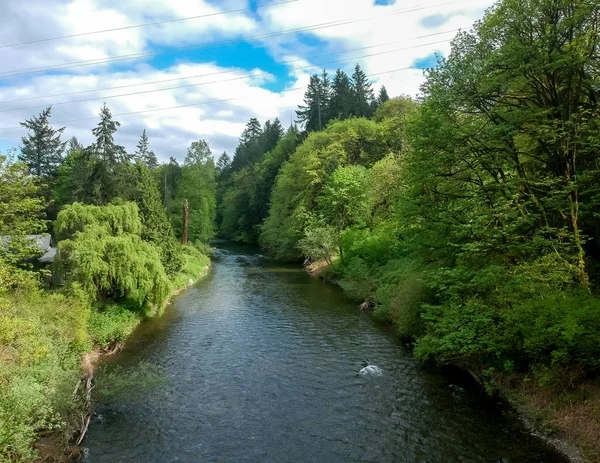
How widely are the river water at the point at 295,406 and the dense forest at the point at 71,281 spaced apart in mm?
1509

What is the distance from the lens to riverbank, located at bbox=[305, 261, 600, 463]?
10.0 meters

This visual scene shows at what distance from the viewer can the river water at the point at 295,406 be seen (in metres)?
10.7

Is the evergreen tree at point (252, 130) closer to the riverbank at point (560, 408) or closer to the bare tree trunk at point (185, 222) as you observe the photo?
the bare tree trunk at point (185, 222)

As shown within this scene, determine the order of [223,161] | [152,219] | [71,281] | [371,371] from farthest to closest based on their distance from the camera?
[223,161], [152,219], [71,281], [371,371]

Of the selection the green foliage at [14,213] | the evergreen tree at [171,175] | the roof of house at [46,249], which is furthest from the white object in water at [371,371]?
the evergreen tree at [171,175]

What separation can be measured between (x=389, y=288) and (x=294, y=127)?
56.6 m

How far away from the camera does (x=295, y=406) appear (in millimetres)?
13227

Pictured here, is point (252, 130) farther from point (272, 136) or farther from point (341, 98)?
point (341, 98)

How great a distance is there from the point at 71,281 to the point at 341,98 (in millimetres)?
56836

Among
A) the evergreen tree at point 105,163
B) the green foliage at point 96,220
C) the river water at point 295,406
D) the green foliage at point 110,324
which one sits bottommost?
the river water at point 295,406

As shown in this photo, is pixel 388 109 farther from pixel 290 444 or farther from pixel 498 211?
pixel 290 444

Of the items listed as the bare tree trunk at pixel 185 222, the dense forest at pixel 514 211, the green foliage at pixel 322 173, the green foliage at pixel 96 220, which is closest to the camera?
the dense forest at pixel 514 211

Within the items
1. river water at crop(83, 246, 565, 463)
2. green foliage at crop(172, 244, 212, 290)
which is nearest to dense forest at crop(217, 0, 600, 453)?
river water at crop(83, 246, 565, 463)

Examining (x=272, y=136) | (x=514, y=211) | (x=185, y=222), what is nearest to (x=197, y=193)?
(x=185, y=222)
